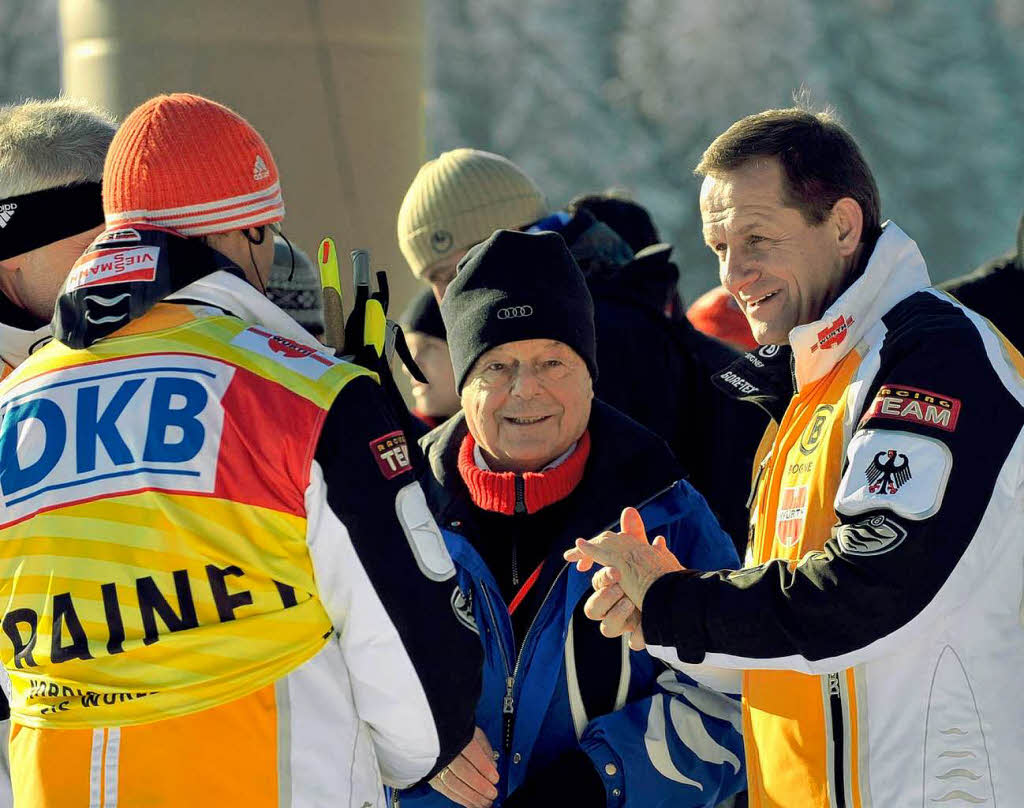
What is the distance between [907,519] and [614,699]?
0.93 metres

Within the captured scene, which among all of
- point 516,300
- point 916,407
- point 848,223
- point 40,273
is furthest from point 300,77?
point 916,407

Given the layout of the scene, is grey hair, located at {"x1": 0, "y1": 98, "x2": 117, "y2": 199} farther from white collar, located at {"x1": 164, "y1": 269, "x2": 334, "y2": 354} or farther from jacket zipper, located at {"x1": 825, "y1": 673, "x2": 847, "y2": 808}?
jacket zipper, located at {"x1": 825, "y1": 673, "x2": 847, "y2": 808}

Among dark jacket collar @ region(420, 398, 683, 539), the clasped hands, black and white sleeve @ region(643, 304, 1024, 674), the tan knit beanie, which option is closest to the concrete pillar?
the tan knit beanie

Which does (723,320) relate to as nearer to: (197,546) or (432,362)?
(432,362)

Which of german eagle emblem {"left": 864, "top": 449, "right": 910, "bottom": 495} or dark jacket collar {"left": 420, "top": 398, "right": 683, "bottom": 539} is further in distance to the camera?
dark jacket collar {"left": 420, "top": 398, "right": 683, "bottom": 539}

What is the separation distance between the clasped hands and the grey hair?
1.24 metres

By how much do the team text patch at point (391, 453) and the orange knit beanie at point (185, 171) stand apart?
0.45 m

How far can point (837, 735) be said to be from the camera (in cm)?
231

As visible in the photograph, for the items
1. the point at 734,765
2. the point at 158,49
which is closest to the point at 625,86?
the point at 158,49

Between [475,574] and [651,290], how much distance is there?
1.45m

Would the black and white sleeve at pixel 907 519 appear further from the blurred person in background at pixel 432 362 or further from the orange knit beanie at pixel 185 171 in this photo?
the blurred person in background at pixel 432 362

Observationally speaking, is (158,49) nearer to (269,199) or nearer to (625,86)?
(269,199)

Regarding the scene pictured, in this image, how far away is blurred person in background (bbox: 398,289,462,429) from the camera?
4.23m

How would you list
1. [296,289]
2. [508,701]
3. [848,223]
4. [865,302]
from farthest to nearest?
[296,289]
[508,701]
[848,223]
[865,302]
